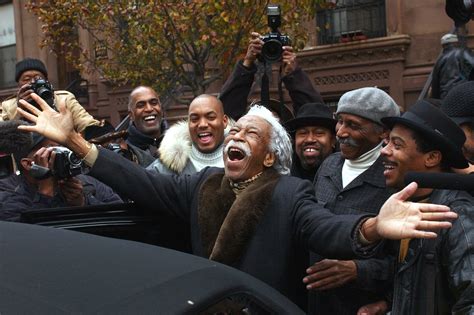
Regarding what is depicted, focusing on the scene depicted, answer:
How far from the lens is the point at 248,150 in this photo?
3307 millimetres

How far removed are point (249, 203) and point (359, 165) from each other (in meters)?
0.90

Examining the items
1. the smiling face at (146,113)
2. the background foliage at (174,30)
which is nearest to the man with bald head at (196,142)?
the smiling face at (146,113)

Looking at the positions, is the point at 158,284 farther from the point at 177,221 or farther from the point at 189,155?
the point at 189,155

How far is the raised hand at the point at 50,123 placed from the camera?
10.8 feet

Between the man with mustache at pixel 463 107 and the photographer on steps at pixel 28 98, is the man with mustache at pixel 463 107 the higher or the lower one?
the lower one

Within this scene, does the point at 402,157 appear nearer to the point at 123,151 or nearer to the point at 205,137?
the point at 205,137

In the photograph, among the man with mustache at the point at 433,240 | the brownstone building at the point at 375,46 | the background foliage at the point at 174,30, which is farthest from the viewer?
the brownstone building at the point at 375,46

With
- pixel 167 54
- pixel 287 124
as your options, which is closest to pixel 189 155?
pixel 287 124

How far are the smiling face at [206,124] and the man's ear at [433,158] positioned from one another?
181 cm

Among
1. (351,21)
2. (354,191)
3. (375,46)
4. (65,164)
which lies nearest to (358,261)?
(354,191)

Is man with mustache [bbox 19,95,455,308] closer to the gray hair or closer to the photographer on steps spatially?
the gray hair

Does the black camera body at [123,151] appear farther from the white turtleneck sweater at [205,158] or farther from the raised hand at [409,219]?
the raised hand at [409,219]

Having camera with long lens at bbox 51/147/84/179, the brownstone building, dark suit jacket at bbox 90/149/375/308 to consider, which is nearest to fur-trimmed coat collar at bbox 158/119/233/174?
dark suit jacket at bbox 90/149/375/308

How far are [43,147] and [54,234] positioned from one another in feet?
5.64
